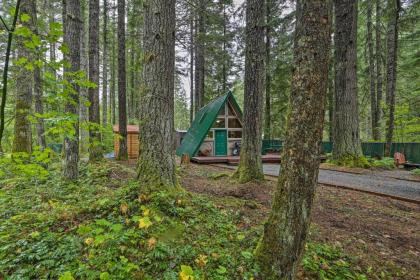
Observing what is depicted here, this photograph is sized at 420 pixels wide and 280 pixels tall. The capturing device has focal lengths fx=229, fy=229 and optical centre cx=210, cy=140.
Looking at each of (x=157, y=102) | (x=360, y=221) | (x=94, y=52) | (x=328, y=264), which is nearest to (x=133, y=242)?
(x=157, y=102)

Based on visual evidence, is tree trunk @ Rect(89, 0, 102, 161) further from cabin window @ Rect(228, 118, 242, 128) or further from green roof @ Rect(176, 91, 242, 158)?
cabin window @ Rect(228, 118, 242, 128)

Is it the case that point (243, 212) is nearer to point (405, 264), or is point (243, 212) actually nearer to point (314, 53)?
point (405, 264)

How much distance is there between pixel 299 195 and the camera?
2.10m

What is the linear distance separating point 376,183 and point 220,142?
874 cm

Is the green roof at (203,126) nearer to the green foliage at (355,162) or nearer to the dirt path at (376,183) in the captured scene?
the green foliage at (355,162)

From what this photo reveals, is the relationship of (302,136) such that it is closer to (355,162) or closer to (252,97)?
(252,97)

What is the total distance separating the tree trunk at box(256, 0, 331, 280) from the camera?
2.06 m

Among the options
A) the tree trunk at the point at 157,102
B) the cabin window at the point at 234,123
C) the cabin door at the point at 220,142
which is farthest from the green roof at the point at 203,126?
the tree trunk at the point at 157,102

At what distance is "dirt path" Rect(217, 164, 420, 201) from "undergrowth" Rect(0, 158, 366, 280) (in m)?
3.62

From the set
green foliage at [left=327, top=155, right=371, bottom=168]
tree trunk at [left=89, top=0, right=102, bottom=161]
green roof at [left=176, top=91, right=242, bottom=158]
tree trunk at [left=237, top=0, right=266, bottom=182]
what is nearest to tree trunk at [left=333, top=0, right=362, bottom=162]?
green foliage at [left=327, top=155, right=371, bottom=168]

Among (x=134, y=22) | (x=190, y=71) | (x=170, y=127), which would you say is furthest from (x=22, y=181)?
(x=190, y=71)

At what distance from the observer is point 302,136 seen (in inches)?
82.0

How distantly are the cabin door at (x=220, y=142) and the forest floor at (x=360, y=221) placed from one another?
8.23m

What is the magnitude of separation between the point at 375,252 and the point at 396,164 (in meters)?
9.26
